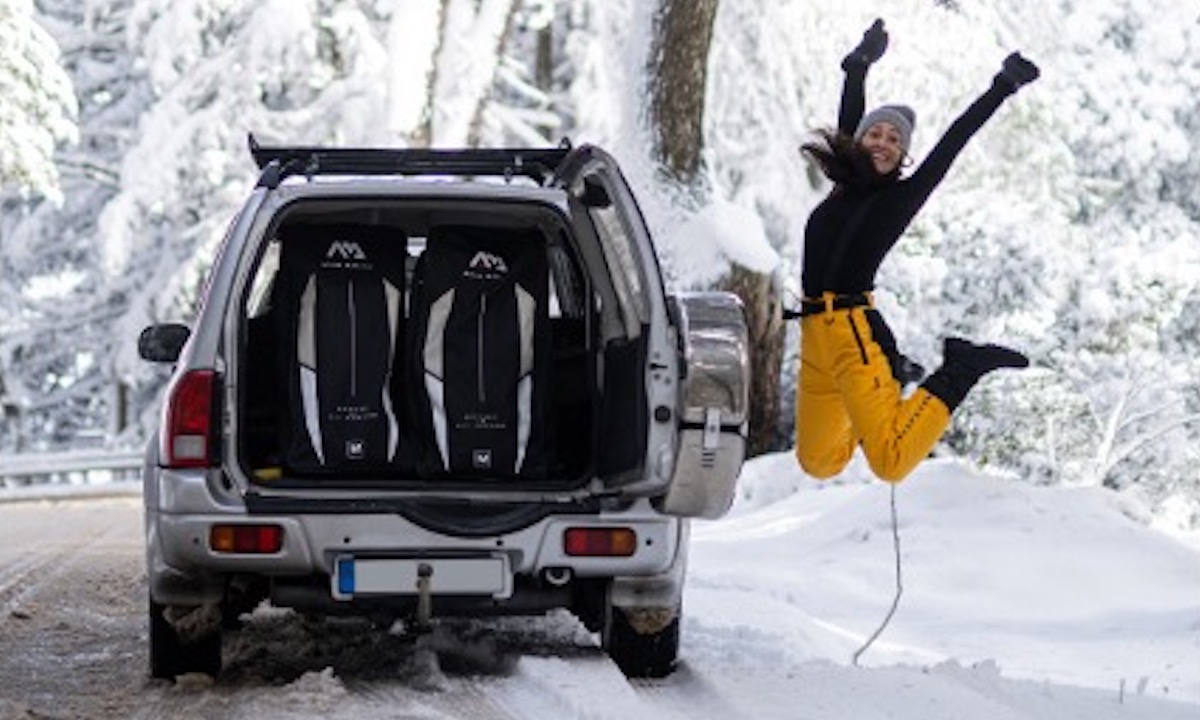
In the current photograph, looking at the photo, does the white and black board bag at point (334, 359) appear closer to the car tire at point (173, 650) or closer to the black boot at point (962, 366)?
the car tire at point (173, 650)

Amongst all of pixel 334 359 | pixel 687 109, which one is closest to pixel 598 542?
pixel 334 359

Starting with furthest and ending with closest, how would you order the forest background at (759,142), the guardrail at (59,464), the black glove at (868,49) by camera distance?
the guardrail at (59,464) < the forest background at (759,142) < the black glove at (868,49)

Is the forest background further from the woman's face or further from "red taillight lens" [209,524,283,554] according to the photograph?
"red taillight lens" [209,524,283,554]

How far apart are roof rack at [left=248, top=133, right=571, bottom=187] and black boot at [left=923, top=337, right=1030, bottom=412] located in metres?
Result: 1.60

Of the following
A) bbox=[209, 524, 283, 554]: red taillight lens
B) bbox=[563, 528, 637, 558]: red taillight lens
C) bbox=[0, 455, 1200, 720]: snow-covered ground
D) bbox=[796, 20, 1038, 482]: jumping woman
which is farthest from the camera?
bbox=[796, 20, 1038, 482]: jumping woman

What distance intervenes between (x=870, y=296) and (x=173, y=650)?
2.80 metres

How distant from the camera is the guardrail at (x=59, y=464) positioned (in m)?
30.5

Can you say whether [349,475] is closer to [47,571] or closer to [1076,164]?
[47,571]

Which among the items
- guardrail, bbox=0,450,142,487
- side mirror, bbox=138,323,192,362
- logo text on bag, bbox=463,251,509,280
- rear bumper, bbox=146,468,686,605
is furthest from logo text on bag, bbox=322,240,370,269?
guardrail, bbox=0,450,142,487

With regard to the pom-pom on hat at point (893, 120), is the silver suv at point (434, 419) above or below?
below

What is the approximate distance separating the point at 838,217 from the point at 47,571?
19.6 feet

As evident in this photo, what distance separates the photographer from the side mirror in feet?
24.6

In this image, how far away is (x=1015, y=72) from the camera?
24.8 ft

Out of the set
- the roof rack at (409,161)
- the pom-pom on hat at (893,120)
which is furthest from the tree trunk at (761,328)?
the roof rack at (409,161)
